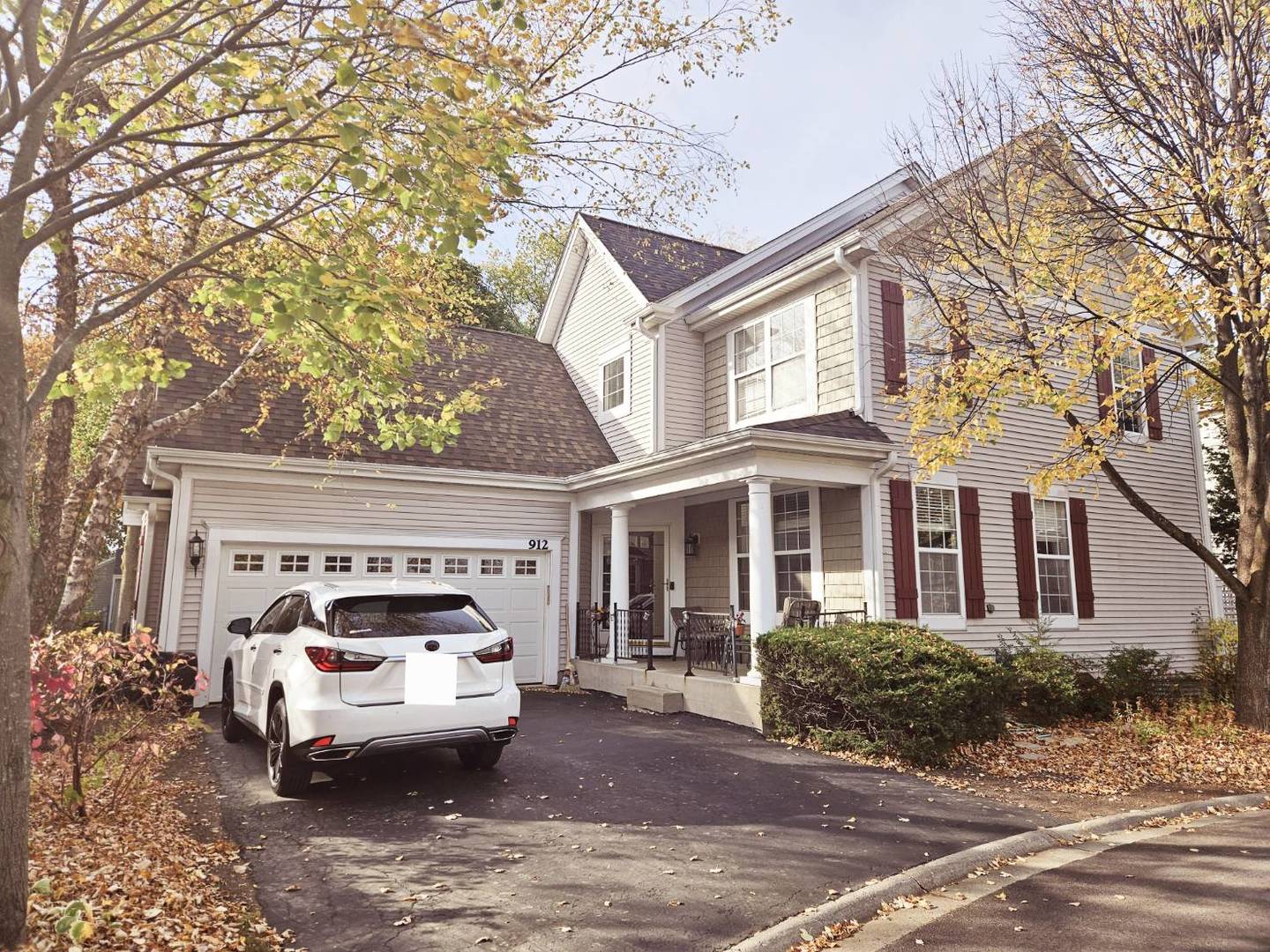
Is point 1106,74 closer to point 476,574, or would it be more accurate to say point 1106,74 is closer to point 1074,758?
point 1074,758

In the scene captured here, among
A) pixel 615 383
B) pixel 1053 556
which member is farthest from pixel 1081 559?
pixel 615 383

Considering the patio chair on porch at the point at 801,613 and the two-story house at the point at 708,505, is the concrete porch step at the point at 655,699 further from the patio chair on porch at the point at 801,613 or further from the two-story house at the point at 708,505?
the patio chair on porch at the point at 801,613

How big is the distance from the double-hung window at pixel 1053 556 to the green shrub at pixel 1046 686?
5.21 feet

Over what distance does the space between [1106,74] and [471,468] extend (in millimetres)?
10546

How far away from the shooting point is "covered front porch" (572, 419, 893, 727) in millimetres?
9945

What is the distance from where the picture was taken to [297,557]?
1185cm

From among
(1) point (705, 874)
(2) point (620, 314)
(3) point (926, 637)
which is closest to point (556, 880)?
(1) point (705, 874)

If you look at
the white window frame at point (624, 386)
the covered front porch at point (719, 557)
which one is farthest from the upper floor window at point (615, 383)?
the covered front porch at point (719, 557)

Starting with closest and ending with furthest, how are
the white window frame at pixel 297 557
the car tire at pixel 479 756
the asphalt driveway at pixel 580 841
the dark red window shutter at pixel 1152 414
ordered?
the asphalt driveway at pixel 580 841 → the car tire at pixel 479 756 → the white window frame at pixel 297 557 → the dark red window shutter at pixel 1152 414

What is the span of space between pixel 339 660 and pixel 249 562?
6.55 m

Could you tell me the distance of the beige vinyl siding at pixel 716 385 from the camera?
13820mm

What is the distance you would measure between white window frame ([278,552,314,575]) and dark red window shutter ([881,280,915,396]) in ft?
29.8

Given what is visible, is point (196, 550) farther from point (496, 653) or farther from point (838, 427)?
point (838, 427)

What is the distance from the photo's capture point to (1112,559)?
13.5m
